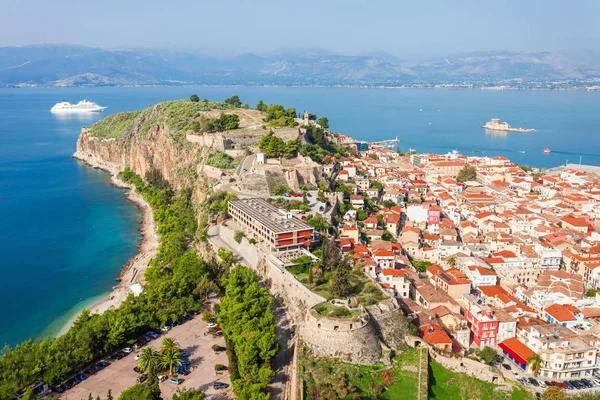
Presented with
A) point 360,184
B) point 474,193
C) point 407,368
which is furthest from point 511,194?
point 407,368

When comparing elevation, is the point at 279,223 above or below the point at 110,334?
above

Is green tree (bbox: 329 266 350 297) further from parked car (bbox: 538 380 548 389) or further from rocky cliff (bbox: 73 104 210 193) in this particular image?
rocky cliff (bbox: 73 104 210 193)

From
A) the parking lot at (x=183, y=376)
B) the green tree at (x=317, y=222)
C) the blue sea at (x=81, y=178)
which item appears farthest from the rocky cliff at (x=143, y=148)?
the parking lot at (x=183, y=376)

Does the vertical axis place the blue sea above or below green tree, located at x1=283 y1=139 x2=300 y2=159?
below

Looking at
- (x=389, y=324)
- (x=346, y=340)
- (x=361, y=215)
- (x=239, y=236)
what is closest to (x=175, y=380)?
(x=346, y=340)

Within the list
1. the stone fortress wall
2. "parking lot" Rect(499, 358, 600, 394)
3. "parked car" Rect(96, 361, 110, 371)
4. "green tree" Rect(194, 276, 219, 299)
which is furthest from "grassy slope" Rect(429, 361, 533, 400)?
"parked car" Rect(96, 361, 110, 371)

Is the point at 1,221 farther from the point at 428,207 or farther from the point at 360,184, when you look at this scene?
the point at 428,207

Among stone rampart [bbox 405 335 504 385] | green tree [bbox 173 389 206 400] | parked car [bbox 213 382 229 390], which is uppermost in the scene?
green tree [bbox 173 389 206 400]
